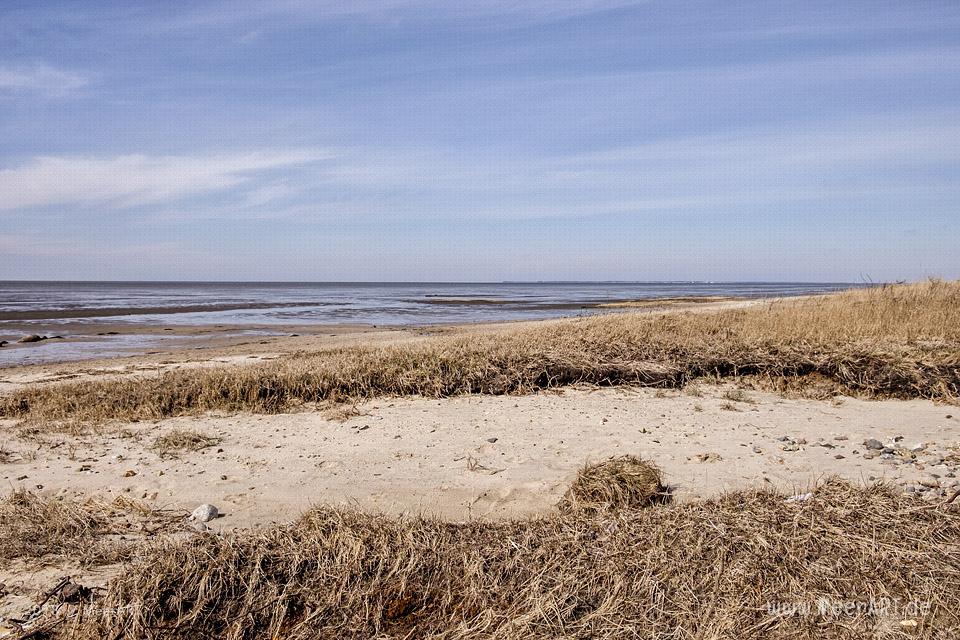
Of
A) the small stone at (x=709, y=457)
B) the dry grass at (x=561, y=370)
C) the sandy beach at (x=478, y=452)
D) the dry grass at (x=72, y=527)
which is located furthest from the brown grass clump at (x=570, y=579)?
the dry grass at (x=561, y=370)

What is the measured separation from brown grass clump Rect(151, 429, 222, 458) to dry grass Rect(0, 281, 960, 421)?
1.11m

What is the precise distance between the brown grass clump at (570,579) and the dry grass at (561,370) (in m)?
4.45

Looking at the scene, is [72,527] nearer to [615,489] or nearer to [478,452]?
[478,452]

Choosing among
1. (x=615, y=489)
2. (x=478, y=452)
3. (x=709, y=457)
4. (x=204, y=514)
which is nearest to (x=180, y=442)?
(x=204, y=514)

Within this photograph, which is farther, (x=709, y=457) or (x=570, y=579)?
(x=709, y=457)

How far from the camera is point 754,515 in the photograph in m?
3.89

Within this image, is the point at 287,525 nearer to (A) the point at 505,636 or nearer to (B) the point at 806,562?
(A) the point at 505,636

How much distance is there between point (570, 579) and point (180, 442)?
484 cm

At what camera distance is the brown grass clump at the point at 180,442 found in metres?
6.29

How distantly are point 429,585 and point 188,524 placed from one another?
2.23m

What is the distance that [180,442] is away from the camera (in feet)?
21.2

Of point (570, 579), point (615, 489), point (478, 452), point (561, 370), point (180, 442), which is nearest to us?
point (570, 579)

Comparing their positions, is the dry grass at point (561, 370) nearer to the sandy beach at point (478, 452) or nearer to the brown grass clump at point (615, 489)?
the sandy beach at point (478, 452)

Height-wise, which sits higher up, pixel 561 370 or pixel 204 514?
pixel 561 370
